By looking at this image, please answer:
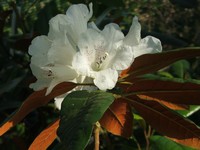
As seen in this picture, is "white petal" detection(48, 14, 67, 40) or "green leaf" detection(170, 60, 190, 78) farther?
"green leaf" detection(170, 60, 190, 78)

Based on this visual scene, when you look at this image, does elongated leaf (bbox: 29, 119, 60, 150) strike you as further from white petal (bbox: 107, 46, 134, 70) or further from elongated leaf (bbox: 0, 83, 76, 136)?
white petal (bbox: 107, 46, 134, 70)

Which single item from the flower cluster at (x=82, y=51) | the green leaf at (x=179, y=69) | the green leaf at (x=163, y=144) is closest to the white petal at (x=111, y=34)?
the flower cluster at (x=82, y=51)

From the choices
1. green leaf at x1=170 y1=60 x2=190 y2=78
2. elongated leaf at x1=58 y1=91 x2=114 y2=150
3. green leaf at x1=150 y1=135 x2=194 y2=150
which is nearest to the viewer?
elongated leaf at x1=58 y1=91 x2=114 y2=150

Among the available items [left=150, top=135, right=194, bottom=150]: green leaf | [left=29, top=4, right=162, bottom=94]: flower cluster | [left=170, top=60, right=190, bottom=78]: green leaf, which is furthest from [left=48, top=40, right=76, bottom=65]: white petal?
[left=170, top=60, right=190, bottom=78]: green leaf

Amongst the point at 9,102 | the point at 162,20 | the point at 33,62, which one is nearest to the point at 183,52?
the point at 33,62

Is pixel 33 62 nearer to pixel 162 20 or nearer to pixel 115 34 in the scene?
pixel 115 34

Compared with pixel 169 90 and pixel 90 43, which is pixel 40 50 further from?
pixel 169 90
